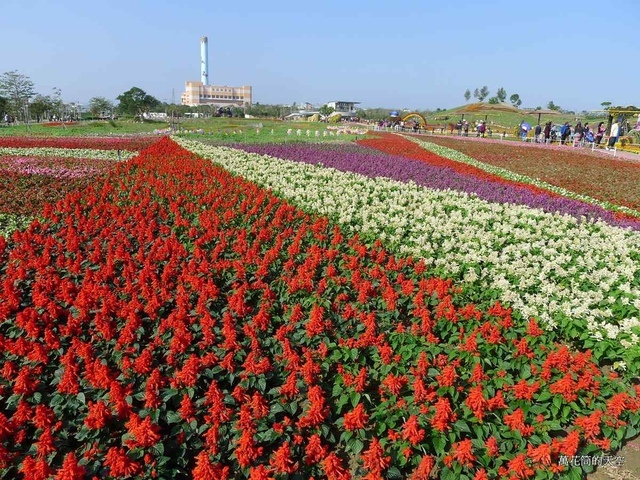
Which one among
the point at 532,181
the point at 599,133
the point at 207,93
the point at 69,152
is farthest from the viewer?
the point at 207,93

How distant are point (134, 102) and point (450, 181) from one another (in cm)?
5530

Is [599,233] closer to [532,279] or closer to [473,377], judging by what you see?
[532,279]

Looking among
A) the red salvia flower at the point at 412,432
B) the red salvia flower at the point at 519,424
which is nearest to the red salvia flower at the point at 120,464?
the red salvia flower at the point at 412,432

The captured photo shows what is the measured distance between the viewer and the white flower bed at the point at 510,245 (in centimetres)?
409

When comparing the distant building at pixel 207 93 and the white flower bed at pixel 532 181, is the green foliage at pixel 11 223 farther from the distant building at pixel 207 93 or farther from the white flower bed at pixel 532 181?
the distant building at pixel 207 93

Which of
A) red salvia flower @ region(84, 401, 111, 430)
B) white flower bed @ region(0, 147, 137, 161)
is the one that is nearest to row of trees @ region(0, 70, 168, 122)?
white flower bed @ region(0, 147, 137, 161)

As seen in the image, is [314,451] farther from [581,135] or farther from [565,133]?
[565,133]

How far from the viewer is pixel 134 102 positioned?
56.2 meters

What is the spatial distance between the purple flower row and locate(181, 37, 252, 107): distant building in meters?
115

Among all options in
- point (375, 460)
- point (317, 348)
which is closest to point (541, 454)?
point (375, 460)

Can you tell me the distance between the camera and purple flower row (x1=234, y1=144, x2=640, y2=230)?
7.57 meters

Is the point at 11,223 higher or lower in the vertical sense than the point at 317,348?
higher

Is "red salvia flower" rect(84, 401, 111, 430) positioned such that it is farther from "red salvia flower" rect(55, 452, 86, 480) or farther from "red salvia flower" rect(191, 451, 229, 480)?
"red salvia flower" rect(191, 451, 229, 480)

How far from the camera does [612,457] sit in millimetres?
2926
